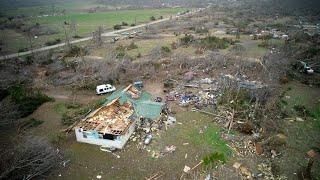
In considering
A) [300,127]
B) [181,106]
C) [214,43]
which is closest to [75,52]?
[214,43]

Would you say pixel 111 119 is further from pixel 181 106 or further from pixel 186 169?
pixel 186 169

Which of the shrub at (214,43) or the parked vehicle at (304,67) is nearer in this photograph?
the parked vehicle at (304,67)

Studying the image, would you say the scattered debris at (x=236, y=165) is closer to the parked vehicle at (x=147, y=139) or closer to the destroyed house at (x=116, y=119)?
the parked vehicle at (x=147, y=139)

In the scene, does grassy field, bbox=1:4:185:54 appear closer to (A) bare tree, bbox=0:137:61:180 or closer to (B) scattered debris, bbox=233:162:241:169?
(A) bare tree, bbox=0:137:61:180

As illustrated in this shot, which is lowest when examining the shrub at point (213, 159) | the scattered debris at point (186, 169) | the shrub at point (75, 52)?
the scattered debris at point (186, 169)

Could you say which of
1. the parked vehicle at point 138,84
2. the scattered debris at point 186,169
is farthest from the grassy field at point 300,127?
the parked vehicle at point 138,84

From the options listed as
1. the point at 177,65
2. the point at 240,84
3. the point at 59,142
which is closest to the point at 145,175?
the point at 59,142
